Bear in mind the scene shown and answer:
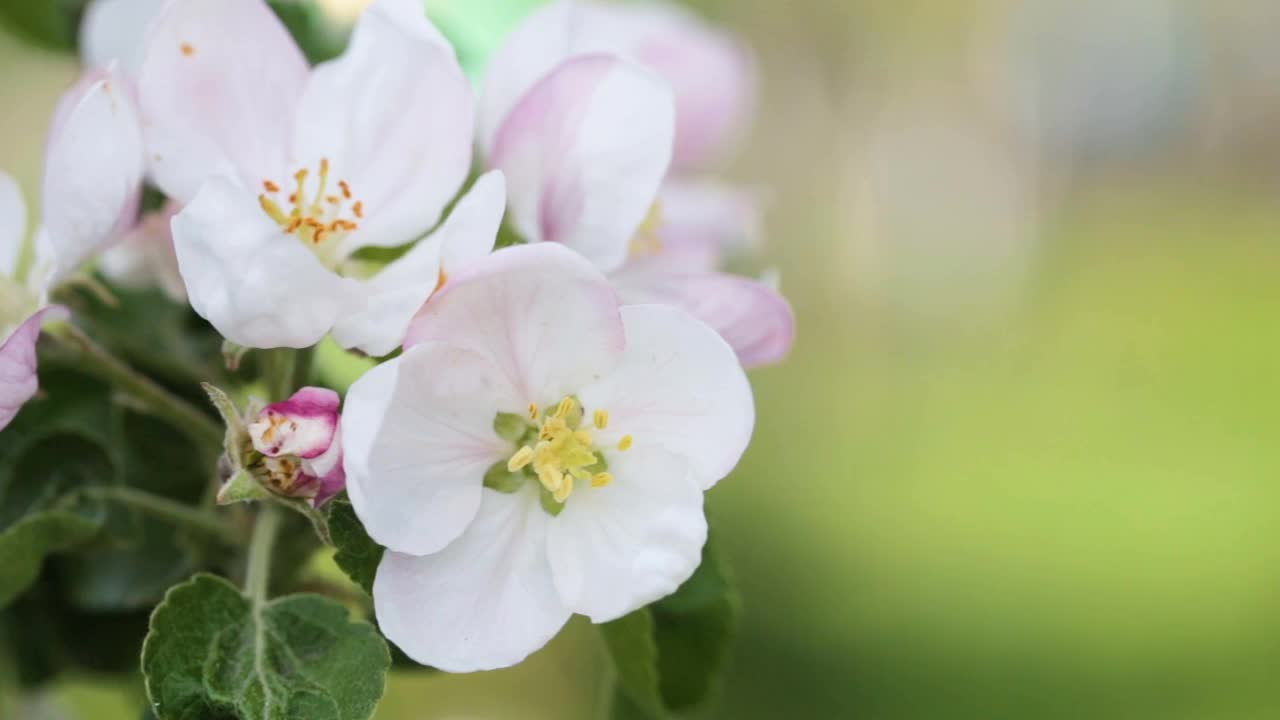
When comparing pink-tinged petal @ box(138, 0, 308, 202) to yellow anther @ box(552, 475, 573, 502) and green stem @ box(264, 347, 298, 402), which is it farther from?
yellow anther @ box(552, 475, 573, 502)

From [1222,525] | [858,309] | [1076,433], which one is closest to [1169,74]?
[858,309]

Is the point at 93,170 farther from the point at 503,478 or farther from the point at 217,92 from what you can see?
the point at 503,478

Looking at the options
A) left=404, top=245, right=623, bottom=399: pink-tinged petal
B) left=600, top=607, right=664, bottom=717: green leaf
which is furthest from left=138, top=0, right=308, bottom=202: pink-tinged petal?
left=600, top=607, right=664, bottom=717: green leaf

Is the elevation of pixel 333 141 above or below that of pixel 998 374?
above

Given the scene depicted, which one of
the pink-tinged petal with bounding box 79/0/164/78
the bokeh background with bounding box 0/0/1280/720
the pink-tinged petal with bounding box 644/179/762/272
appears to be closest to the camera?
the pink-tinged petal with bounding box 79/0/164/78

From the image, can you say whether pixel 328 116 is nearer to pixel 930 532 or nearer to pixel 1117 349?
pixel 930 532

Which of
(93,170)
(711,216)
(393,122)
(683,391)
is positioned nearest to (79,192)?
(93,170)

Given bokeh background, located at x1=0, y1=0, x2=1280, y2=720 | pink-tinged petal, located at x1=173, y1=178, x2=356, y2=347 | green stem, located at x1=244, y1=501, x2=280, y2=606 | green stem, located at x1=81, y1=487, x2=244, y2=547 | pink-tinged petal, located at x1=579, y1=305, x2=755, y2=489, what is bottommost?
bokeh background, located at x1=0, y1=0, x2=1280, y2=720
